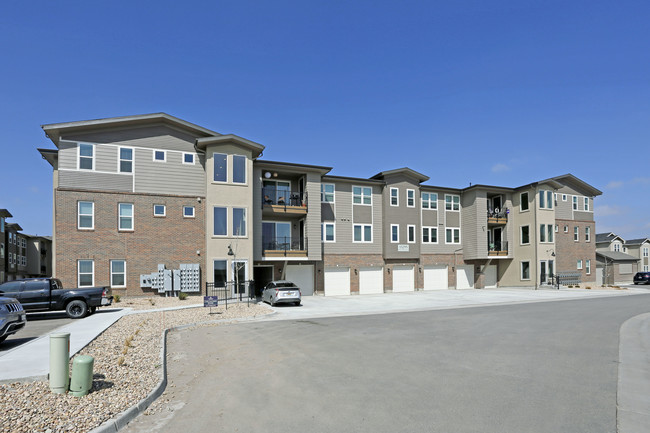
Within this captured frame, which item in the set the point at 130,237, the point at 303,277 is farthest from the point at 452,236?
the point at 130,237

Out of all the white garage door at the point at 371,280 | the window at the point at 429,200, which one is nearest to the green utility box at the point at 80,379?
the white garage door at the point at 371,280

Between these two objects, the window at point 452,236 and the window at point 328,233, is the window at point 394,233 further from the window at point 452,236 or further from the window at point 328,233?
the window at point 452,236

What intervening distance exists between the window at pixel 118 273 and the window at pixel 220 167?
24.3 feet

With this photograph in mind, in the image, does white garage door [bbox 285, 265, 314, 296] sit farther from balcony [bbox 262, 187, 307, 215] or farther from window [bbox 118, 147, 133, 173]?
window [bbox 118, 147, 133, 173]

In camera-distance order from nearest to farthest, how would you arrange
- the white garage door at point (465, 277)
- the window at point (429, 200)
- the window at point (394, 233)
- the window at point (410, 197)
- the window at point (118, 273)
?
the window at point (118, 273)
the window at point (394, 233)
the window at point (410, 197)
the window at point (429, 200)
the white garage door at point (465, 277)

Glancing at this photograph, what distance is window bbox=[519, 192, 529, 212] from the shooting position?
37.9 metres

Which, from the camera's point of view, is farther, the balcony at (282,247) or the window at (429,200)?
the window at (429,200)

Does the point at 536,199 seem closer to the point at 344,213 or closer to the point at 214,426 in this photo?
the point at 344,213

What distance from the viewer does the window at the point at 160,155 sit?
1008 inches

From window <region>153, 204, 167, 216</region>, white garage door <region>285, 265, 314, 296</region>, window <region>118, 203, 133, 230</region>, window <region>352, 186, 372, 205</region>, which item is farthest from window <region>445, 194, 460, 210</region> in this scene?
window <region>118, 203, 133, 230</region>

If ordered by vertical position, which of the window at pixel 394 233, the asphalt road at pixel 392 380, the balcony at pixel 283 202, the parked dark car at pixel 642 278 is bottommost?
the parked dark car at pixel 642 278

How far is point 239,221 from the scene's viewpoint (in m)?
26.3

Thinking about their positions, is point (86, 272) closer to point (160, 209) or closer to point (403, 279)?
point (160, 209)

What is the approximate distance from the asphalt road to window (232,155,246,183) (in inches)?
530
